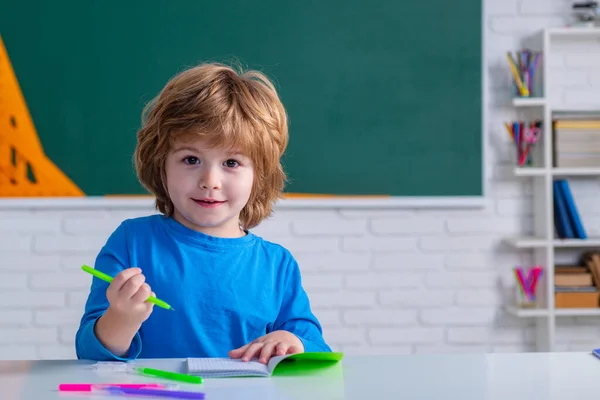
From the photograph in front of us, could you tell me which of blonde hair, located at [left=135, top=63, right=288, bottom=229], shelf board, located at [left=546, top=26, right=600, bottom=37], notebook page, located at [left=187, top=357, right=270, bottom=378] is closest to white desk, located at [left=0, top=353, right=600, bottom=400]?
notebook page, located at [left=187, top=357, right=270, bottom=378]

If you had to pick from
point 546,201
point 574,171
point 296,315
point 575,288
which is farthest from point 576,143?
point 296,315

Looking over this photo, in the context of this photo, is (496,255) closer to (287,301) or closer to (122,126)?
(122,126)

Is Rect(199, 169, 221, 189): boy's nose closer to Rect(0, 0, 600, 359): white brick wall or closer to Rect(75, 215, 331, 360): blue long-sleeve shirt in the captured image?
Rect(75, 215, 331, 360): blue long-sleeve shirt

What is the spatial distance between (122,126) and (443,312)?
1.43 m

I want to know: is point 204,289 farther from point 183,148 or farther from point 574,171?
point 574,171

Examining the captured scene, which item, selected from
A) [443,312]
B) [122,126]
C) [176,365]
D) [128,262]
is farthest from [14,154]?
[176,365]

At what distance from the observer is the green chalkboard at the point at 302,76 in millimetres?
3076

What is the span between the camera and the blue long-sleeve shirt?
4.21 ft

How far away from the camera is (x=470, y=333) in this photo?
125 inches

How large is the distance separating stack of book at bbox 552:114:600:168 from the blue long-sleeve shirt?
1.93 m

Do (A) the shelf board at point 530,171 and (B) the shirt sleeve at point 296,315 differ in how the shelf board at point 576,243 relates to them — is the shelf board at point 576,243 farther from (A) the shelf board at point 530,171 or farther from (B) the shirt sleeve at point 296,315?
(B) the shirt sleeve at point 296,315

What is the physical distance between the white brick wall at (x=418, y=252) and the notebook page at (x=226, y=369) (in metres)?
2.05

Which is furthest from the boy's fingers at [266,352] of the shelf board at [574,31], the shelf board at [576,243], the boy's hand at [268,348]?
the shelf board at [574,31]

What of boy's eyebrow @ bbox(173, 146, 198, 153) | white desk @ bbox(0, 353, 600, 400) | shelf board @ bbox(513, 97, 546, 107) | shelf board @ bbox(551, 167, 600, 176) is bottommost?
white desk @ bbox(0, 353, 600, 400)
